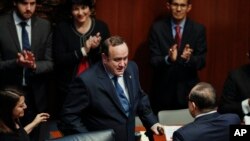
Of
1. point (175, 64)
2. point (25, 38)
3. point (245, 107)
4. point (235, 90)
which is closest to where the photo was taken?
point (245, 107)

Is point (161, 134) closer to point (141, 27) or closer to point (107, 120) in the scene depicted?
point (107, 120)

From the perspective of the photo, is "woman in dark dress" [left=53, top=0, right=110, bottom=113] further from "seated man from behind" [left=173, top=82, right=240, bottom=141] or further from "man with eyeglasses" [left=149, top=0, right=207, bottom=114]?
"seated man from behind" [left=173, top=82, right=240, bottom=141]

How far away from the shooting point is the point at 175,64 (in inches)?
213

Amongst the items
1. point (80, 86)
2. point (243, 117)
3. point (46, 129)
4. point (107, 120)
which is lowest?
point (46, 129)

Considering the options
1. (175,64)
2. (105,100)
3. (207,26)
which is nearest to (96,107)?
(105,100)

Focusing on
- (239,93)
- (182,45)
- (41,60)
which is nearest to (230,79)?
(239,93)

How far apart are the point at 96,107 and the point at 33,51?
4.17 feet

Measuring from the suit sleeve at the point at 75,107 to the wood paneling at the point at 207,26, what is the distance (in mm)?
2205

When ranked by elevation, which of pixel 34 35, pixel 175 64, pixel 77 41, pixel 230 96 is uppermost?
pixel 34 35

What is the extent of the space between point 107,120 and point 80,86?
33cm

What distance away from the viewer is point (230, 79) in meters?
4.75

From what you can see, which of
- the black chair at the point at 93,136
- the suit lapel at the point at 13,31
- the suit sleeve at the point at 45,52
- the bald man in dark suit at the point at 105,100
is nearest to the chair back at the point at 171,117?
the bald man in dark suit at the point at 105,100

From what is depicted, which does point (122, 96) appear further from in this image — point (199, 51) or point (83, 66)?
point (199, 51)

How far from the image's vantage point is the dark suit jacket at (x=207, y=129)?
3484 millimetres
